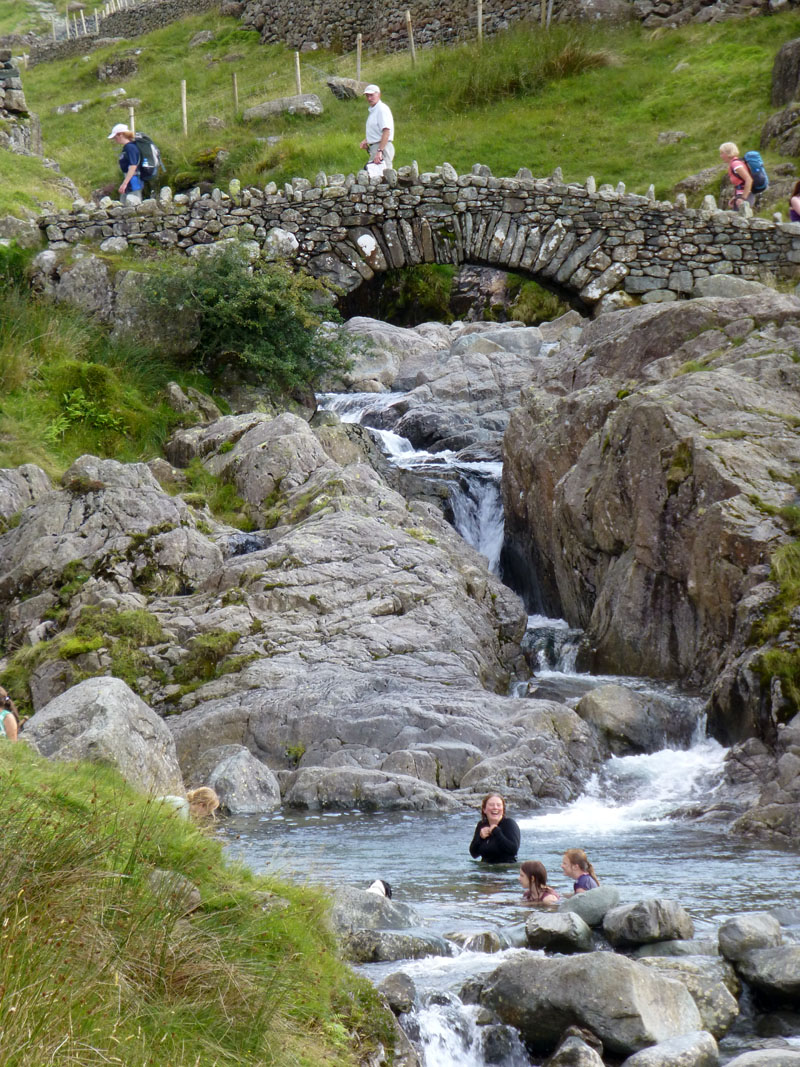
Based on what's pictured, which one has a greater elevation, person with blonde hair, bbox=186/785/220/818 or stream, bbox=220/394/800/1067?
person with blonde hair, bbox=186/785/220/818

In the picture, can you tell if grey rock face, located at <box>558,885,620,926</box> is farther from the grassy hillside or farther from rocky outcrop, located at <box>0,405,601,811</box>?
the grassy hillside

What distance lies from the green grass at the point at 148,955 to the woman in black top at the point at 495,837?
3.22 meters

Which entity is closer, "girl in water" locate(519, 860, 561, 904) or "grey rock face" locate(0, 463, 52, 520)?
"girl in water" locate(519, 860, 561, 904)

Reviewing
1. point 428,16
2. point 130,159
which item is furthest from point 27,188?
point 428,16

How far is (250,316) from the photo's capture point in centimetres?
2338

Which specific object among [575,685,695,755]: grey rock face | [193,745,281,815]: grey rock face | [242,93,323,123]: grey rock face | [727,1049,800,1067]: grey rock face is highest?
[242,93,323,123]: grey rock face

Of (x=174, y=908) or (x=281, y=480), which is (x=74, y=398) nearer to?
(x=281, y=480)

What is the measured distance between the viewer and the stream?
6.15 metres

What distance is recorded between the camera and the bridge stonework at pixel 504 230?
26.0 metres

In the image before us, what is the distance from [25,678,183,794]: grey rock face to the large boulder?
3666 millimetres

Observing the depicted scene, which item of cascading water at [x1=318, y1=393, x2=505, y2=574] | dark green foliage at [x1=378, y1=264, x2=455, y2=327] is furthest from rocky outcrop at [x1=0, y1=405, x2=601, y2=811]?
dark green foliage at [x1=378, y1=264, x2=455, y2=327]

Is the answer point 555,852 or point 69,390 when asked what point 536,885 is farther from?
point 69,390

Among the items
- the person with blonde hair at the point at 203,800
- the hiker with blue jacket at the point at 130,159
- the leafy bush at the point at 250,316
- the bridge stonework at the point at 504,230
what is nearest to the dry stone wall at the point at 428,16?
the bridge stonework at the point at 504,230

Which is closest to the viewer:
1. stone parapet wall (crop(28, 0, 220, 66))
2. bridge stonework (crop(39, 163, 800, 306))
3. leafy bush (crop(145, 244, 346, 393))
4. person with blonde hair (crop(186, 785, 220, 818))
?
person with blonde hair (crop(186, 785, 220, 818))
